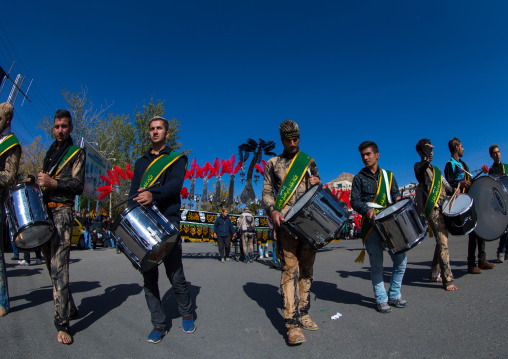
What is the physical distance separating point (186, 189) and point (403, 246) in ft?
48.6

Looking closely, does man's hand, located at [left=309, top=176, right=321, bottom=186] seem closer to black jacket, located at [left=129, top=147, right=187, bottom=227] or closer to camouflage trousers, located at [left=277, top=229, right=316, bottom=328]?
camouflage trousers, located at [left=277, top=229, right=316, bottom=328]

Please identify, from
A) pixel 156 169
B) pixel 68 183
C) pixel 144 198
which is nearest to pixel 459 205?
pixel 156 169

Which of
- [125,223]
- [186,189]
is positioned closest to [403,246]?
[125,223]

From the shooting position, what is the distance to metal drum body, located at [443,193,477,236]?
4668mm

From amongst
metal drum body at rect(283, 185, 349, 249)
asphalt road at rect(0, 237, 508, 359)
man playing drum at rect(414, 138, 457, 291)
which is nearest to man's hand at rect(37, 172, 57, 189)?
asphalt road at rect(0, 237, 508, 359)

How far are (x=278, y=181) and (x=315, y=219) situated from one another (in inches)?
25.7

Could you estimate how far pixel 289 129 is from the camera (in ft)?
11.4

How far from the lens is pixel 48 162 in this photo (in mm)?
3574

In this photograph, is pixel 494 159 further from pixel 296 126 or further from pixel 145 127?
pixel 145 127

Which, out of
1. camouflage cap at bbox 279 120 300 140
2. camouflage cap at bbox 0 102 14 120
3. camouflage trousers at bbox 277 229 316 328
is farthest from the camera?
camouflage cap at bbox 0 102 14 120

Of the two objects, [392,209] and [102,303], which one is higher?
[392,209]

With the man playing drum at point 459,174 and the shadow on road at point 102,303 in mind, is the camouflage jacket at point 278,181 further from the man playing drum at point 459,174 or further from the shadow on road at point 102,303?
the man playing drum at point 459,174

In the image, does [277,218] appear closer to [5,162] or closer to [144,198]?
[144,198]

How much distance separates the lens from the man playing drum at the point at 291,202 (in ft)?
10.7
